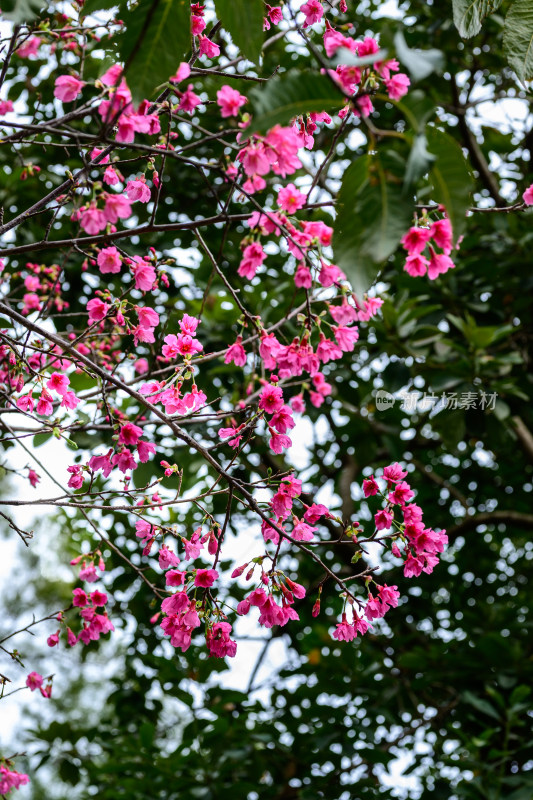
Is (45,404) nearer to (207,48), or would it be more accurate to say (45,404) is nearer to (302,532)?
(302,532)

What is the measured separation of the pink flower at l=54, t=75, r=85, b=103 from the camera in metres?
1.12

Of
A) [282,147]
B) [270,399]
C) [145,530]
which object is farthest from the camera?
[145,530]

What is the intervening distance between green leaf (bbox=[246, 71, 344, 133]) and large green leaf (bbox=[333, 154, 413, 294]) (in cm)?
8

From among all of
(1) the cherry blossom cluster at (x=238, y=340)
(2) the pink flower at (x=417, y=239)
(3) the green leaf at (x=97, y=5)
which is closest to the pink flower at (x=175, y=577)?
(1) the cherry blossom cluster at (x=238, y=340)

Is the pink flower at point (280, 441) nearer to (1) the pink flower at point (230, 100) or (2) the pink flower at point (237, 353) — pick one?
(2) the pink flower at point (237, 353)

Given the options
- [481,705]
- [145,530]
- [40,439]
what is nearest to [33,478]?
[40,439]

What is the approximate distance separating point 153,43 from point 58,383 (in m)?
0.89

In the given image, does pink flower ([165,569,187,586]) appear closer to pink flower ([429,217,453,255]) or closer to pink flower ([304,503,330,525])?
pink flower ([304,503,330,525])

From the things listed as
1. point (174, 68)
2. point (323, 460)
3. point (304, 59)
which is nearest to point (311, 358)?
point (174, 68)

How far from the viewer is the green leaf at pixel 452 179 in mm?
814

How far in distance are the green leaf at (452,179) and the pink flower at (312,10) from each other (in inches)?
30.1

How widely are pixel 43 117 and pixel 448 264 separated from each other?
216 centimetres

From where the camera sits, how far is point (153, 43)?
849mm

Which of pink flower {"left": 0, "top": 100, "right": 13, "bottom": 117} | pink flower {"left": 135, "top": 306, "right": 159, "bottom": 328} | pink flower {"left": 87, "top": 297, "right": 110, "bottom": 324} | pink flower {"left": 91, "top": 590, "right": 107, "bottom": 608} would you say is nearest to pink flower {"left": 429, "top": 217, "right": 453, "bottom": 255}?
pink flower {"left": 135, "top": 306, "right": 159, "bottom": 328}
